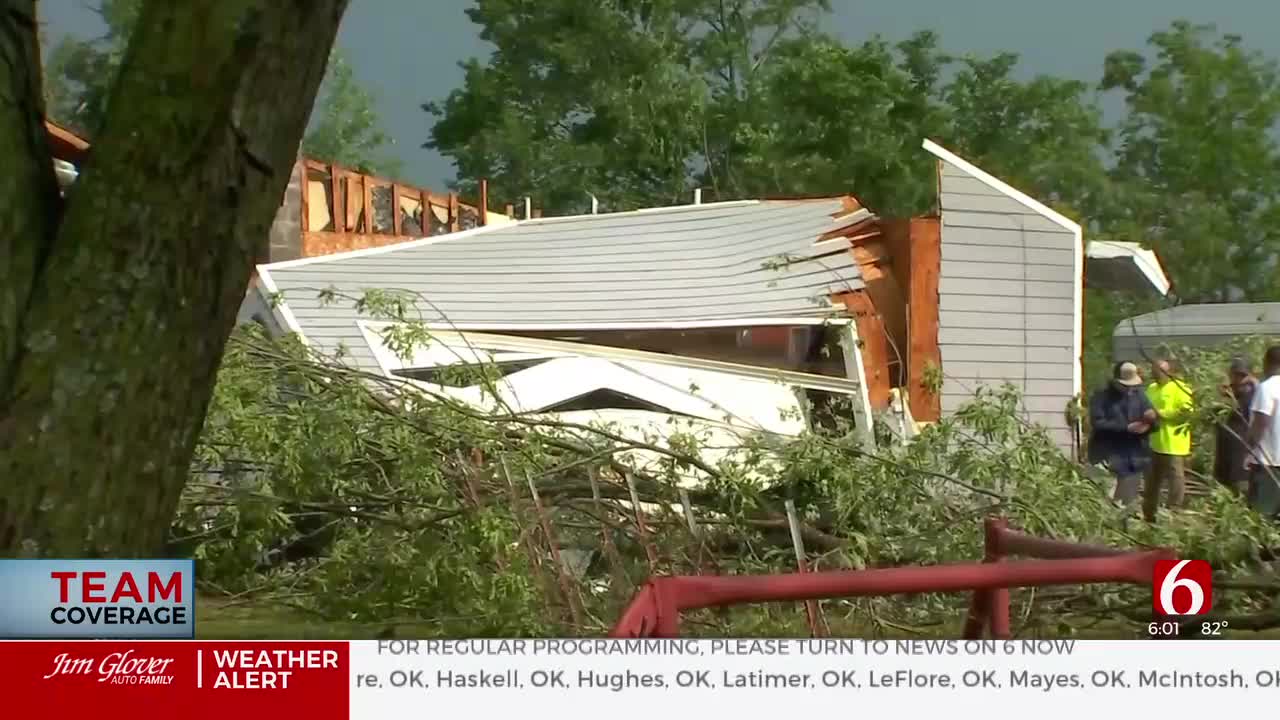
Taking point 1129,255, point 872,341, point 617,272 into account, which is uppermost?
point 1129,255

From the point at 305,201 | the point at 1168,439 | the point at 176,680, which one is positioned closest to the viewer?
the point at 176,680

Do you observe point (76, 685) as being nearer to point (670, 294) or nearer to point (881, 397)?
point (881, 397)

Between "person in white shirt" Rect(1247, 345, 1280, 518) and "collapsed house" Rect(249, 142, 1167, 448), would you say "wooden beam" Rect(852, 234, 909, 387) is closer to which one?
"collapsed house" Rect(249, 142, 1167, 448)

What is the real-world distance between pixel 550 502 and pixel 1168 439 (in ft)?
10.3

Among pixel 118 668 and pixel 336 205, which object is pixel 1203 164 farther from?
pixel 118 668

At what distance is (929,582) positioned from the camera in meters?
3.17

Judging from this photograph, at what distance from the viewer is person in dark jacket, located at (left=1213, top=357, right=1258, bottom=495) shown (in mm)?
6336

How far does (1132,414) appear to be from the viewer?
8.18m

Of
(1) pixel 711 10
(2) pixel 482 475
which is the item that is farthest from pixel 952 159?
(1) pixel 711 10

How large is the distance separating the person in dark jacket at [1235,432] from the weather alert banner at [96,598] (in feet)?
13.9

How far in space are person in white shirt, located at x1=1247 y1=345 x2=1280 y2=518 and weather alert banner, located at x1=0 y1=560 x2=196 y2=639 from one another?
13.0 ft

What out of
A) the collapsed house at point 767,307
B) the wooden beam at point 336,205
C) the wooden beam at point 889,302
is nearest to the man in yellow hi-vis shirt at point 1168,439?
the collapsed house at point 767,307

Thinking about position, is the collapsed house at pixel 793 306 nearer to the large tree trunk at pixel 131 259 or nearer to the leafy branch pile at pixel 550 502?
the leafy branch pile at pixel 550 502

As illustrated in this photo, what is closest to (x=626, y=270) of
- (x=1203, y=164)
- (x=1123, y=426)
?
(x=1123, y=426)
